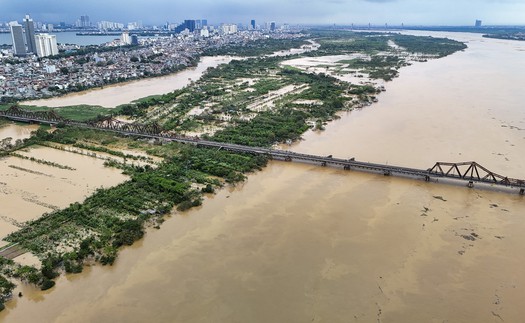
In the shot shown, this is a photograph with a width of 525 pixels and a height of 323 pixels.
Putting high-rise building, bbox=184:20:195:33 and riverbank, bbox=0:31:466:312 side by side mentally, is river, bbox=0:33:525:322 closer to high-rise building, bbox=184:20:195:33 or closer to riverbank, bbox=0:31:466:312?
riverbank, bbox=0:31:466:312

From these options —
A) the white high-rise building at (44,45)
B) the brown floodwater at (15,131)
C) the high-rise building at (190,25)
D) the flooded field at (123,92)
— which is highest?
the high-rise building at (190,25)

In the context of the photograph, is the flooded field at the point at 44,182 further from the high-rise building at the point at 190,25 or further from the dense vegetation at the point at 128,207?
the high-rise building at the point at 190,25

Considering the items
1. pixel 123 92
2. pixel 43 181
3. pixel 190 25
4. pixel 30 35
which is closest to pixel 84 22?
pixel 190 25

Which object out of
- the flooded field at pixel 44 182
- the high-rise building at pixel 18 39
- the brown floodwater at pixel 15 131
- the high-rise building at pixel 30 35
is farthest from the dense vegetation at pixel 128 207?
the high-rise building at pixel 30 35

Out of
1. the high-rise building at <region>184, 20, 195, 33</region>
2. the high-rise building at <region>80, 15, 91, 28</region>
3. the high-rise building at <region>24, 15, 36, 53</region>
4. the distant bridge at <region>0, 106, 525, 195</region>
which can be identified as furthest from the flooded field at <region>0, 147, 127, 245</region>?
the high-rise building at <region>80, 15, 91, 28</region>

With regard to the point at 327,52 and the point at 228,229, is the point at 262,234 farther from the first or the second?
the point at 327,52

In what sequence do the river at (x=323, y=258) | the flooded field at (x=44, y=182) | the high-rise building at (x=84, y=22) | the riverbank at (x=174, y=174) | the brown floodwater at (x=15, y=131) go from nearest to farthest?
1. the river at (x=323, y=258)
2. the riverbank at (x=174, y=174)
3. the flooded field at (x=44, y=182)
4. the brown floodwater at (x=15, y=131)
5. the high-rise building at (x=84, y=22)

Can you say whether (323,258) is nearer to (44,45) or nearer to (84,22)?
(44,45)
